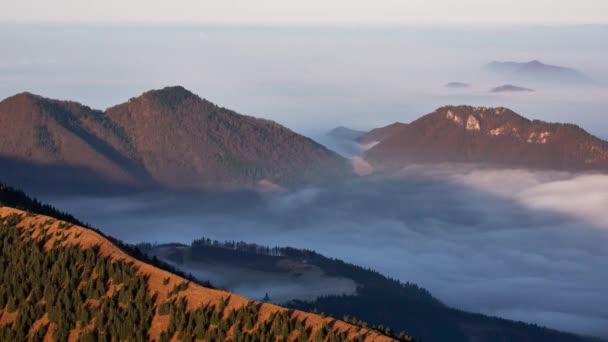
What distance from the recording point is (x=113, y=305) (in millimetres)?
101625

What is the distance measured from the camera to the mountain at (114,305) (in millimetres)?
95438

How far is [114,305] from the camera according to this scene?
102 metres

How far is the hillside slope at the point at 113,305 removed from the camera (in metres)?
95.5

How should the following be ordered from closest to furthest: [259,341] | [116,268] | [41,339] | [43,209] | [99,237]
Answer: [259,341] → [41,339] → [116,268] → [99,237] → [43,209]

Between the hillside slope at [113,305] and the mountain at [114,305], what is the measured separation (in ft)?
0.28

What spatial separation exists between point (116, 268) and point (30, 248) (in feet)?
39.0

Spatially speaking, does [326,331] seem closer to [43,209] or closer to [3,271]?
[3,271]

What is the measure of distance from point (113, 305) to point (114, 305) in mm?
256

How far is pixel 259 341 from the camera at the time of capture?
92.7m

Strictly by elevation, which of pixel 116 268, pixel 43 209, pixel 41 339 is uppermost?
pixel 43 209

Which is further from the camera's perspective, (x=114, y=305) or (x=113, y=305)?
(x=114, y=305)

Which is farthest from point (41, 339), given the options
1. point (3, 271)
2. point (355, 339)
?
point (355, 339)

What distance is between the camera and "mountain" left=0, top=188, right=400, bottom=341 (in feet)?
313

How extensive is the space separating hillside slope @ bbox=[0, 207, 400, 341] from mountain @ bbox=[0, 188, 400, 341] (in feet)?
0.28
